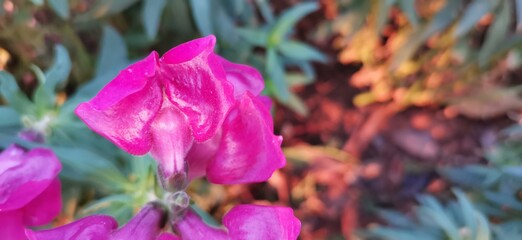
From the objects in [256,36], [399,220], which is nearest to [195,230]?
[256,36]

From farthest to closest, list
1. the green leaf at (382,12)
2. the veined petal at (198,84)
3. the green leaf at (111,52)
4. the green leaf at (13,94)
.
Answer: the green leaf at (382,12) → the green leaf at (111,52) → the green leaf at (13,94) → the veined petal at (198,84)

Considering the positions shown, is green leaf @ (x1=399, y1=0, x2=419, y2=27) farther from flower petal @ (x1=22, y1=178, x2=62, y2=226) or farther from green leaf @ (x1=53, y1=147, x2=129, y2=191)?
flower petal @ (x1=22, y1=178, x2=62, y2=226)

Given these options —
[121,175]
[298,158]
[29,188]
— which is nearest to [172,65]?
[29,188]

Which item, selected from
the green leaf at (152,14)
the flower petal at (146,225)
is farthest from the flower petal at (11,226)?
the green leaf at (152,14)

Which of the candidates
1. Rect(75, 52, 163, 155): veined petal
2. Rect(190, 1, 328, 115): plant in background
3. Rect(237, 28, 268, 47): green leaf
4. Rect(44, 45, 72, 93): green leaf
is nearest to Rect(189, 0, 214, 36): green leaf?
Rect(190, 1, 328, 115): plant in background

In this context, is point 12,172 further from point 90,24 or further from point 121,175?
point 90,24

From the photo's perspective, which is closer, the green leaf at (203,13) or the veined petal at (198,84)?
the veined petal at (198,84)

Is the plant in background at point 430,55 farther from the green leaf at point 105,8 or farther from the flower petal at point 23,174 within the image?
the flower petal at point 23,174
